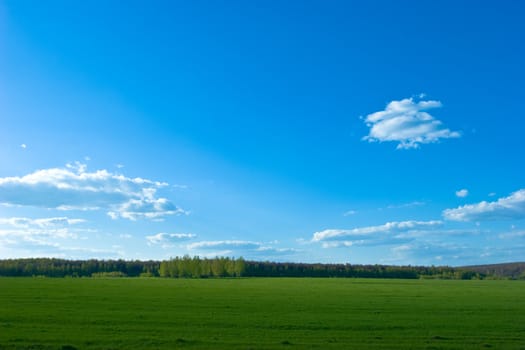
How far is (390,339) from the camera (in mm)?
25109

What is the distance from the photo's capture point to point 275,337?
25.2 meters

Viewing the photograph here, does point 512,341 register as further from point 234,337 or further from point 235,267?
point 235,267

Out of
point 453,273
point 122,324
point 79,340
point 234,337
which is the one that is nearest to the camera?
point 79,340

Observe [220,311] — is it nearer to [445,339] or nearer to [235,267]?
[445,339]

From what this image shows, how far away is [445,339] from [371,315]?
1156 centimetres

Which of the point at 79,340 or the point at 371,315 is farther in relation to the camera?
the point at 371,315

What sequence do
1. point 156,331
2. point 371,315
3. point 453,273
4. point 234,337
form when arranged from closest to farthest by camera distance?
1. point 234,337
2. point 156,331
3. point 371,315
4. point 453,273

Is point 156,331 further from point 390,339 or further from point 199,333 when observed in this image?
point 390,339

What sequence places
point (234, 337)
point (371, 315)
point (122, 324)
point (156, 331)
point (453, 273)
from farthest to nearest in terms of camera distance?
point (453, 273), point (371, 315), point (122, 324), point (156, 331), point (234, 337)

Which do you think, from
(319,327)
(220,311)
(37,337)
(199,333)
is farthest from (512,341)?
(37,337)

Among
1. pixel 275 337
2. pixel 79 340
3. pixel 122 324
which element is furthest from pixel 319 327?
pixel 79 340

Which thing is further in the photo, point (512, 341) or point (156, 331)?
point (156, 331)

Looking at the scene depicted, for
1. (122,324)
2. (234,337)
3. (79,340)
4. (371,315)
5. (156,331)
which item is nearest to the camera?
(79,340)

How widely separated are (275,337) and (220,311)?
13790mm
